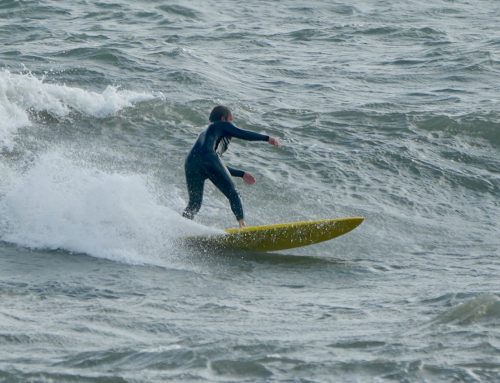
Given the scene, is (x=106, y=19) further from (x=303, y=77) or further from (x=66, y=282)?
(x=66, y=282)

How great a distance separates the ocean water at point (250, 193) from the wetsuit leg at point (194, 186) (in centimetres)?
25

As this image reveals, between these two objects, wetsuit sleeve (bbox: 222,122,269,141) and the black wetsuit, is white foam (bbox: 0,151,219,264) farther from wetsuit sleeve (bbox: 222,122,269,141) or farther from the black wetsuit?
wetsuit sleeve (bbox: 222,122,269,141)

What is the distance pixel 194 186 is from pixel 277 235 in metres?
1.17

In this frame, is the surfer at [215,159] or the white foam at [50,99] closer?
the surfer at [215,159]

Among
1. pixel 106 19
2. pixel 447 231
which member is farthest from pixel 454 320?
pixel 106 19

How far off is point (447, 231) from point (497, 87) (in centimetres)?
781

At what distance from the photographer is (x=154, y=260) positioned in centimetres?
1205

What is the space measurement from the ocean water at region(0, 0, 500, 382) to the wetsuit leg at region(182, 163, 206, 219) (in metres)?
0.25

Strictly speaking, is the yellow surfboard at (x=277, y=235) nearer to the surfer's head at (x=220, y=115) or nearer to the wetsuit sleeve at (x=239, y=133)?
the wetsuit sleeve at (x=239, y=133)

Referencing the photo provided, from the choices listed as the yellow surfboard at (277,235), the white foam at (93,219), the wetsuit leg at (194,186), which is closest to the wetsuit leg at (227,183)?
the wetsuit leg at (194,186)

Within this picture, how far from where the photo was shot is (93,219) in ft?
42.0

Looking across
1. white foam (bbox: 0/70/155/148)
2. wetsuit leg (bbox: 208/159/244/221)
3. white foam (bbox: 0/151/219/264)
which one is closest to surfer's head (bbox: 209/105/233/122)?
wetsuit leg (bbox: 208/159/244/221)

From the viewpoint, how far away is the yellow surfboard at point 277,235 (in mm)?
12523

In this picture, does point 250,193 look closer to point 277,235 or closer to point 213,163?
point 213,163
